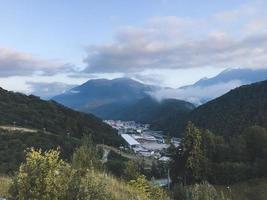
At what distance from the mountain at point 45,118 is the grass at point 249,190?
81.8 metres

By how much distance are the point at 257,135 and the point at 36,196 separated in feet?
251

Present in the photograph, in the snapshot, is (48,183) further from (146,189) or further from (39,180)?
(146,189)

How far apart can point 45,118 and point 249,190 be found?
109 m

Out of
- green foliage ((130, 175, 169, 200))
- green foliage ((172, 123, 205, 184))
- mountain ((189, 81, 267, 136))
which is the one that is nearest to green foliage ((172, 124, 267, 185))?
green foliage ((172, 123, 205, 184))

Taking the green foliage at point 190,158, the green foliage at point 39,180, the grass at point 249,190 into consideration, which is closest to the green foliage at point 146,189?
the green foliage at point 39,180

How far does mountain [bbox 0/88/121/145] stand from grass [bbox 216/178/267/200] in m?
81.8

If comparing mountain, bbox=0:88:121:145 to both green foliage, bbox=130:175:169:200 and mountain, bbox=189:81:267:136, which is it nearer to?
mountain, bbox=189:81:267:136

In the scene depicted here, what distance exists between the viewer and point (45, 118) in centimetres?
16488

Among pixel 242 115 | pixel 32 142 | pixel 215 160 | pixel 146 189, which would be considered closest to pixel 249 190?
pixel 215 160

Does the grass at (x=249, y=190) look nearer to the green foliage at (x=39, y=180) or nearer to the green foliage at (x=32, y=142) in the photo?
the green foliage at (x=32, y=142)

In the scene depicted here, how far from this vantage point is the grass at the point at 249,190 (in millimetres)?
62191

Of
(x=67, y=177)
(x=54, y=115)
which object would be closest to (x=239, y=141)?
(x=67, y=177)

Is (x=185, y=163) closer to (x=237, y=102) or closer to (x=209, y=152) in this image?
(x=209, y=152)

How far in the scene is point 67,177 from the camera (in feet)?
37.3
